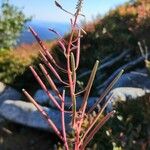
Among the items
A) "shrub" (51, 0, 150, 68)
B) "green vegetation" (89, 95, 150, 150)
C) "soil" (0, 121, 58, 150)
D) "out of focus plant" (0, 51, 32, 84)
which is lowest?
"shrub" (51, 0, 150, 68)

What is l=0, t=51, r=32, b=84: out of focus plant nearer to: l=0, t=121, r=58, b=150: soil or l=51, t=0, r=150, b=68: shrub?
l=51, t=0, r=150, b=68: shrub

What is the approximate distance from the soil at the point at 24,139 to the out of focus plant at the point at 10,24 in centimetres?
464

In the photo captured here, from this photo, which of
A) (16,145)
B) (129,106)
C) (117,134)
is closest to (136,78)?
(16,145)

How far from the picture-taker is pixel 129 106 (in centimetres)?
655

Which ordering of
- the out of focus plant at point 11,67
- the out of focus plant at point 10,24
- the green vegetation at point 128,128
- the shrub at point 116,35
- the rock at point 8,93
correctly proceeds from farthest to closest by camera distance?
the out of focus plant at point 10,24
the out of focus plant at point 11,67
the shrub at point 116,35
the rock at point 8,93
the green vegetation at point 128,128

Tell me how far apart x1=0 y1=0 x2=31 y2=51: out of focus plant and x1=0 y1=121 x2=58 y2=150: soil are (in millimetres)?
4641

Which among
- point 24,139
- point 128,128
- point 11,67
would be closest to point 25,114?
point 24,139

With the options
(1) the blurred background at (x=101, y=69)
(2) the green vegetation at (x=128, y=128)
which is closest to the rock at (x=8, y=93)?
(1) the blurred background at (x=101, y=69)

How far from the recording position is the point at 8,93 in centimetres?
1162

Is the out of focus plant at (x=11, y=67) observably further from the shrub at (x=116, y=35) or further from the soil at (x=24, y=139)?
the soil at (x=24, y=139)

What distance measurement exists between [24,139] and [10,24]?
19.3ft

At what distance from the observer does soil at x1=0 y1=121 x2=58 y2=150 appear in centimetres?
905

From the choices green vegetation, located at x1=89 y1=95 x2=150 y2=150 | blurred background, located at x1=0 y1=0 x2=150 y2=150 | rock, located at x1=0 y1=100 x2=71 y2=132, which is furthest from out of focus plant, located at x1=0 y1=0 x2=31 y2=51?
green vegetation, located at x1=89 y1=95 x2=150 y2=150

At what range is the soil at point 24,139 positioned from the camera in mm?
9047
